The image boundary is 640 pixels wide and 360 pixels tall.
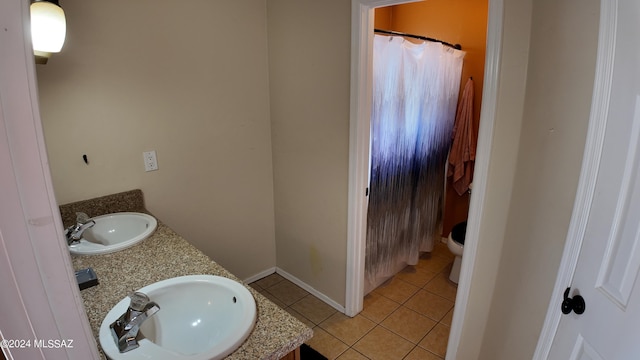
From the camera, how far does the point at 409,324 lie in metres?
2.24

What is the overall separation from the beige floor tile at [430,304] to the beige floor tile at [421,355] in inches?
13.5

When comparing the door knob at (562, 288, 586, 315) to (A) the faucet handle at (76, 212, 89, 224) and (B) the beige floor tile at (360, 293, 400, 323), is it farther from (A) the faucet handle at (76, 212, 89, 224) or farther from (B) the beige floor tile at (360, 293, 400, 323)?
(A) the faucet handle at (76, 212, 89, 224)

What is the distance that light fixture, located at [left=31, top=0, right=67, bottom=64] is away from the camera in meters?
1.16

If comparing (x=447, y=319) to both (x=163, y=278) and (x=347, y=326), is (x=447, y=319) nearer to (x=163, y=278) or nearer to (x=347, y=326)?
(x=347, y=326)

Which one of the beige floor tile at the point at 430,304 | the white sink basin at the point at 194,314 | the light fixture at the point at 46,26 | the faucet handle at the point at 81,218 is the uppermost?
the light fixture at the point at 46,26

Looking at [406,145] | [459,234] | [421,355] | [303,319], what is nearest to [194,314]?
[303,319]

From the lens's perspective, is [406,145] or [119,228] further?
[406,145]

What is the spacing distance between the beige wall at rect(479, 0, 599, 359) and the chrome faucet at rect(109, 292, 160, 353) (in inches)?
51.6

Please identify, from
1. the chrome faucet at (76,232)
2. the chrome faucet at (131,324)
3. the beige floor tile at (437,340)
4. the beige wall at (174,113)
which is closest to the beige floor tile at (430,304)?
the beige floor tile at (437,340)

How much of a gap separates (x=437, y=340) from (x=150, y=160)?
2093 mm

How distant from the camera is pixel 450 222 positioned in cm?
338

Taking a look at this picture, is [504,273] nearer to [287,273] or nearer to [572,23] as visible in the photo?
[572,23]

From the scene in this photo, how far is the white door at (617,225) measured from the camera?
0.74m

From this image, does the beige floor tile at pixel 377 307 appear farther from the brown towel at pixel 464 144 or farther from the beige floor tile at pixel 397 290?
the brown towel at pixel 464 144
